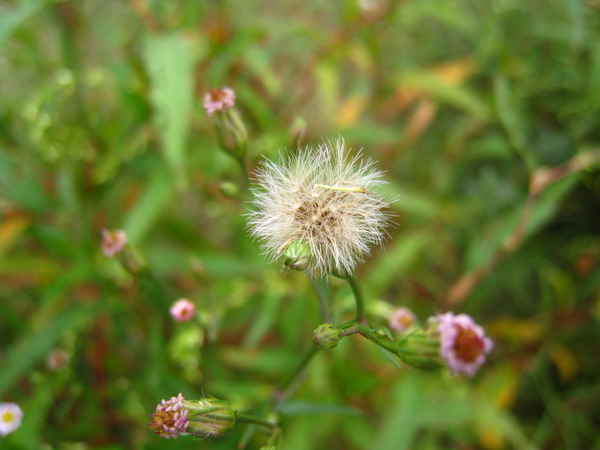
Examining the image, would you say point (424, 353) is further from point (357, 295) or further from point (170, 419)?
point (170, 419)

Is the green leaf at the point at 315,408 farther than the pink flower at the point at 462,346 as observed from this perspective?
Yes

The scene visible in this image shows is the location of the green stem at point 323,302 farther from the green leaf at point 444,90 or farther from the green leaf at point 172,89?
the green leaf at point 444,90

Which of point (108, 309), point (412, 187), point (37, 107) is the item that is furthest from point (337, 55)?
point (108, 309)

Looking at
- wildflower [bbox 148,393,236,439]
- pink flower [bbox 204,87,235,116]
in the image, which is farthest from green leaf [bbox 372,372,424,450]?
pink flower [bbox 204,87,235,116]

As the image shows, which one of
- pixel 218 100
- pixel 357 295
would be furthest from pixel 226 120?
pixel 357 295

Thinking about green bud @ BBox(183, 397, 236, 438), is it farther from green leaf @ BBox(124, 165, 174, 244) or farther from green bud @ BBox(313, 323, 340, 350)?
green leaf @ BBox(124, 165, 174, 244)

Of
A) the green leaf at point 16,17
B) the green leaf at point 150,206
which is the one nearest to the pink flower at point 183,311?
the green leaf at point 150,206
